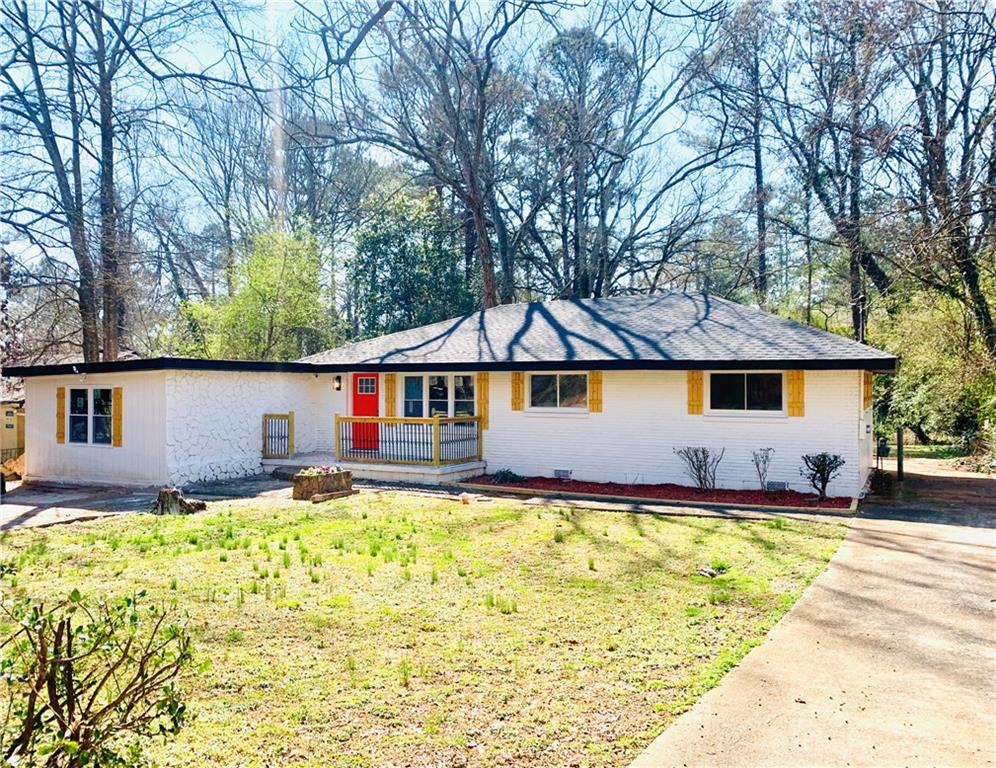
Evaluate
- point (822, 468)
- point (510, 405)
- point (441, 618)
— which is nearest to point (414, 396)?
point (510, 405)

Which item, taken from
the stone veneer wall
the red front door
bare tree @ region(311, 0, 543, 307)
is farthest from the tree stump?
bare tree @ region(311, 0, 543, 307)

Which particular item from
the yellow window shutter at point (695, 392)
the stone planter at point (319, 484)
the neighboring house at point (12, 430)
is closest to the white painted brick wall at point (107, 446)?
the neighboring house at point (12, 430)

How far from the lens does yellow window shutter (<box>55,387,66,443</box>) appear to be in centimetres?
1405

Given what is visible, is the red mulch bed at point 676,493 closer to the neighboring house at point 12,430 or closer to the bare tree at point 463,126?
the bare tree at point 463,126

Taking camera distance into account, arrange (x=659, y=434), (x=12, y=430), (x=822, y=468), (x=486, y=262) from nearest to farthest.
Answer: (x=822, y=468) < (x=659, y=434) < (x=12, y=430) < (x=486, y=262)

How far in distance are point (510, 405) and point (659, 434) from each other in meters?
3.06

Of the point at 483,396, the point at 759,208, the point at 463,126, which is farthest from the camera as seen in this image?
the point at 759,208

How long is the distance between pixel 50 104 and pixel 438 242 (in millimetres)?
20317

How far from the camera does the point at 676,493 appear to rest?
11.4m

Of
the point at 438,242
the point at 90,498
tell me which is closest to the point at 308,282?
the point at 438,242

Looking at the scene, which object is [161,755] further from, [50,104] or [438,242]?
[438,242]

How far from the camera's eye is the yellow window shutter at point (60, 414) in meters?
14.1

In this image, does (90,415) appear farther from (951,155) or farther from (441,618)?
(951,155)

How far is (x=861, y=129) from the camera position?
15.9m
